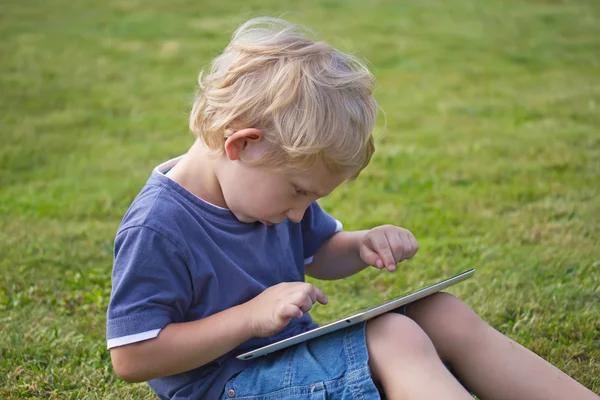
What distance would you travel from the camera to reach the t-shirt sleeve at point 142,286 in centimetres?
180

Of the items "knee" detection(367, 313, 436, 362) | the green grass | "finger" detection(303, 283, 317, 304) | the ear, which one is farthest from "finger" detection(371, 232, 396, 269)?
the green grass

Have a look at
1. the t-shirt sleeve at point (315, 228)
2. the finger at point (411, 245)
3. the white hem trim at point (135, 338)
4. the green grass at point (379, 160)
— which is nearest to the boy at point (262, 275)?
the white hem trim at point (135, 338)

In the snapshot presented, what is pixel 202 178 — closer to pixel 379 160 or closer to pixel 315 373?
pixel 315 373

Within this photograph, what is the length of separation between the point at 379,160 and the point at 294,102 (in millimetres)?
2963

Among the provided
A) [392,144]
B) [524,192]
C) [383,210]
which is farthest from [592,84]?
[383,210]

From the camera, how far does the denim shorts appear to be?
5.97ft

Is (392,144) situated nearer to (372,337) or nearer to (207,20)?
(372,337)

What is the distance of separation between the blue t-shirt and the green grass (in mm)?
630

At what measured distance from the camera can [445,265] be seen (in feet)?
11.1

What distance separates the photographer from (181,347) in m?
1.83

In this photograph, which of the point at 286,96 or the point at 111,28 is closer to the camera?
the point at 286,96

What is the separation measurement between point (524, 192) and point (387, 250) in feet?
7.20

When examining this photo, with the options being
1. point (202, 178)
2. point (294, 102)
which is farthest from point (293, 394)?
point (294, 102)

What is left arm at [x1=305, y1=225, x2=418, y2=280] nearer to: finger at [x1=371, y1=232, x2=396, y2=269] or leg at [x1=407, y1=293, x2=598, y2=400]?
finger at [x1=371, y1=232, x2=396, y2=269]
